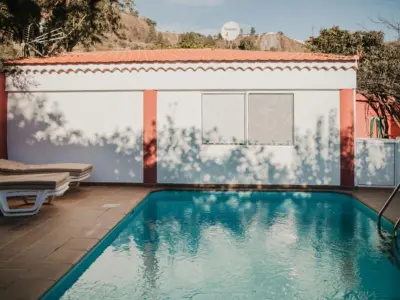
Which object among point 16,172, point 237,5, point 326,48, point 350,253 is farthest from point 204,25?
point 350,253

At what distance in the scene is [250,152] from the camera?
11.6 meters

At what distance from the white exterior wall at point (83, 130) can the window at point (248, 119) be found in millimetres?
2075

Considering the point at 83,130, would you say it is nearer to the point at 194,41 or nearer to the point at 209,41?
the point at 194,41

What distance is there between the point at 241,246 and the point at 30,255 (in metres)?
3.24

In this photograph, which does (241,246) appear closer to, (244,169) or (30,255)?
(30,255)

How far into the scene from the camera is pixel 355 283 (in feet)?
16.9

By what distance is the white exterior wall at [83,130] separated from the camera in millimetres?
11867

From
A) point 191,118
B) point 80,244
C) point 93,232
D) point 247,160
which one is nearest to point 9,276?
point 80,244

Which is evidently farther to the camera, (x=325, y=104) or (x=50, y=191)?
(x=325, y=104)

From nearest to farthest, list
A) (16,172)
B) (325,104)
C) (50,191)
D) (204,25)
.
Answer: (50,191) < (16,172) < (325,104) < (204,25)

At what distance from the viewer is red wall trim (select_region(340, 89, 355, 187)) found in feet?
36.8

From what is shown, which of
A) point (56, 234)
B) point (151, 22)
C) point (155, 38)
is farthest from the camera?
point (151, 22)

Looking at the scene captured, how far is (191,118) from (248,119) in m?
1.66

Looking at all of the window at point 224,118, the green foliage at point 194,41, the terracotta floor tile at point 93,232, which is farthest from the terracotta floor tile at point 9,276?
the green foliage at point 194,41
